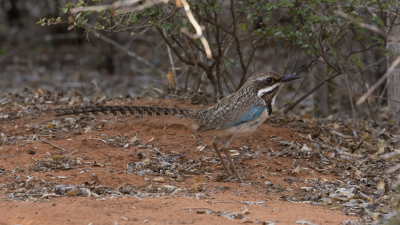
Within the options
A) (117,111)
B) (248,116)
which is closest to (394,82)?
(248,116)

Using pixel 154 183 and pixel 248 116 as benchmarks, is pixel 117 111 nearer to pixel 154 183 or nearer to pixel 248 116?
pixel 154 183

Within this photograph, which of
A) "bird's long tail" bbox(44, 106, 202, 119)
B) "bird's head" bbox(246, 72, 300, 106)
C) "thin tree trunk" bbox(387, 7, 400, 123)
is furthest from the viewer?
"thin tree trunk" bbox(387, 7, 400, 123)

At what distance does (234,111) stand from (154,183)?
1.42 meters

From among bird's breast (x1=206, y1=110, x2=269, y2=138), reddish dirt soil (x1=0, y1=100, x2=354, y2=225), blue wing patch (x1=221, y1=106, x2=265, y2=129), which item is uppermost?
blue wing patch (x1=221, y1=106, x2=265, y2=129)

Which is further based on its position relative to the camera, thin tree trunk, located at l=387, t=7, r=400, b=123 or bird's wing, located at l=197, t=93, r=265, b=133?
thin tree trunk, located at l=387, t=7, r=400, b=123

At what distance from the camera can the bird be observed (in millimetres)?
6172

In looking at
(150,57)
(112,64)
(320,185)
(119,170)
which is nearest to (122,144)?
(119,170)

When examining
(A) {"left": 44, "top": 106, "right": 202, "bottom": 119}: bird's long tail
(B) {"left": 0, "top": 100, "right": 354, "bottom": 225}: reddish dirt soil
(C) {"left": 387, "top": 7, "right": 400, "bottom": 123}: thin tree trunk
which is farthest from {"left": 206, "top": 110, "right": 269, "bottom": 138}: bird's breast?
(C) {"left": 387, "top": 7, "right": 400, "bottom": 123}: thin tree trunk

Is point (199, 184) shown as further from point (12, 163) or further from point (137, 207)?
point (12, 163)

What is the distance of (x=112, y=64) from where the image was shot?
16.1 meters

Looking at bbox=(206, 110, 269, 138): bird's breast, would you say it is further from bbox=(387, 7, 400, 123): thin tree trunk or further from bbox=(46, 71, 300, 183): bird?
bbox=(387, 7, 400, 123): thin tree trunk

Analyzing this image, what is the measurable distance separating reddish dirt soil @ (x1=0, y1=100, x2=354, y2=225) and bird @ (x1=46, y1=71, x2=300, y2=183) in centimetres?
63

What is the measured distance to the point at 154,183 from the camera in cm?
582

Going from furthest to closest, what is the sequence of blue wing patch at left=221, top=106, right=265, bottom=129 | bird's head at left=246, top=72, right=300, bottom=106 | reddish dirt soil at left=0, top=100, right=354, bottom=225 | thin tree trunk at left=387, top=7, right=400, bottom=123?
thin tree trunk at left=387, top=7, right=400, bottom=123 → bird's head at left=246, top=72, right=300, bottom=106 → blue wing patch at left=221, top=106, right=265, bottom=129 → reddish dirt soil at left=0, top=100, right=354, bottom=225
